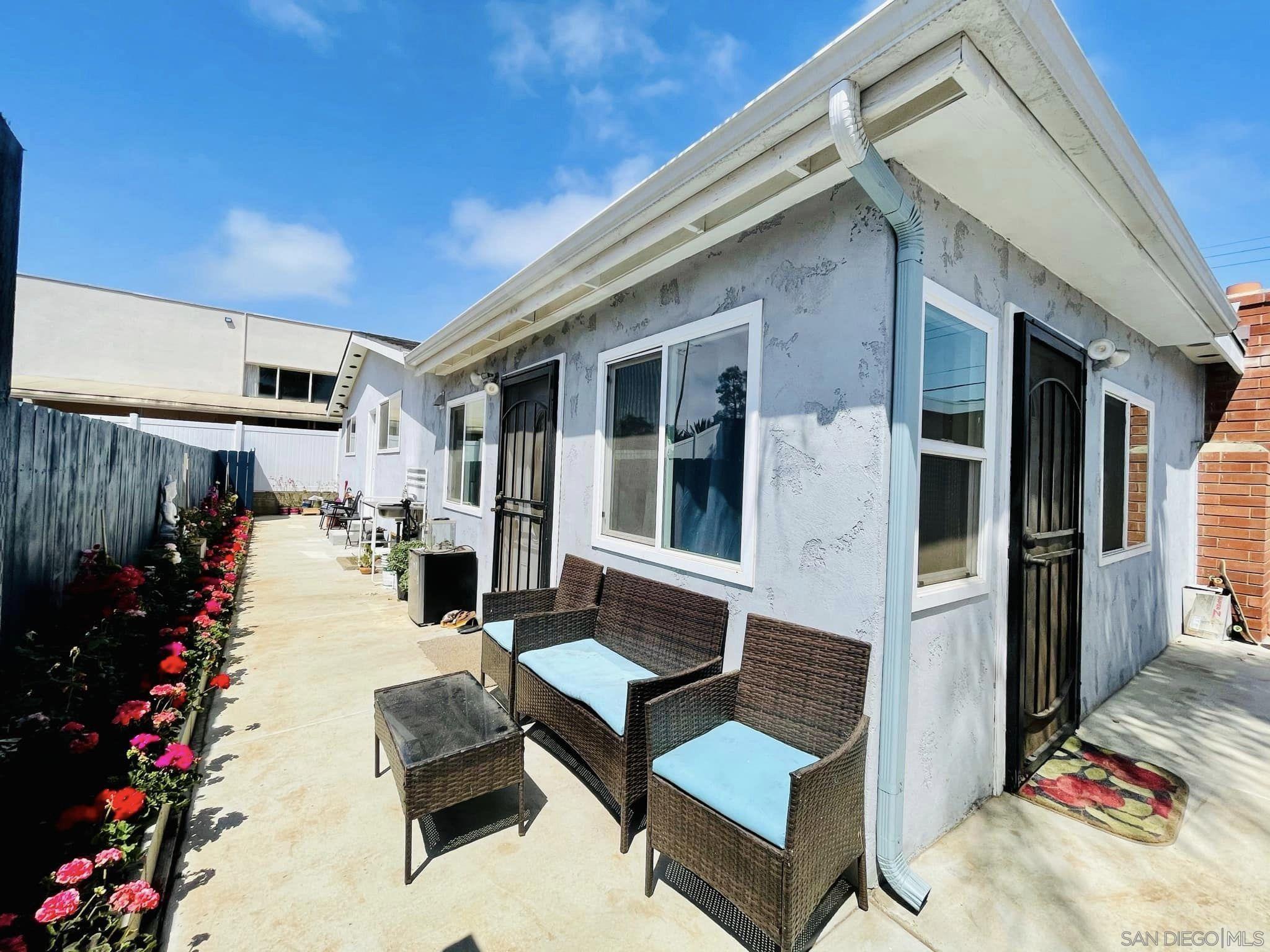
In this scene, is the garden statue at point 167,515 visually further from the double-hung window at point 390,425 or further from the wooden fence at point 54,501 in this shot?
the double-hung window at point 390,425

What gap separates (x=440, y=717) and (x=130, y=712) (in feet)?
4.39

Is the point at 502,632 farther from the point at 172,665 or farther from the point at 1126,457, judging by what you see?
the point at 1126,457

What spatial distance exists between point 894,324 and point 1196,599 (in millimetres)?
6662

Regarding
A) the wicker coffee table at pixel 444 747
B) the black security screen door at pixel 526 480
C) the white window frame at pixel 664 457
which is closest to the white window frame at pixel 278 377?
the black security screen door at pixel 526 480

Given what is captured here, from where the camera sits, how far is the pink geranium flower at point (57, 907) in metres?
1.42

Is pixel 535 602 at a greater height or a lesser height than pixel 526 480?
lesser

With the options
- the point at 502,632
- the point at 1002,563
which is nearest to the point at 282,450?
the point at 502,632

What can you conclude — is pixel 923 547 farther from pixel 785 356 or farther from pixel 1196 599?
pixel 1196 599

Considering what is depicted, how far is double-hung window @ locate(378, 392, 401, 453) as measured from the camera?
9.10 m

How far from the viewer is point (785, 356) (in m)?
2.42

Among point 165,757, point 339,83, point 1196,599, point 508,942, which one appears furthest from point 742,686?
point 339,83

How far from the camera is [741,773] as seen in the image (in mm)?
1909

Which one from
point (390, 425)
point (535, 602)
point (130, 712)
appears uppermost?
point (390, 425)

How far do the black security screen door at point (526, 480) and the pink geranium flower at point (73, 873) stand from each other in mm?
2898
